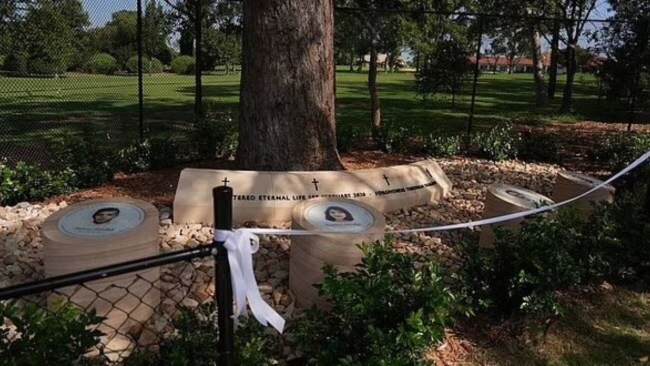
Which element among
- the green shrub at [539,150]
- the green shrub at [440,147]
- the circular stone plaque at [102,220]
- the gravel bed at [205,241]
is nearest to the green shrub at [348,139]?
the green shrub at [440,147]

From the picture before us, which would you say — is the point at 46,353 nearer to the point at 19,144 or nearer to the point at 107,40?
the point at 19,144

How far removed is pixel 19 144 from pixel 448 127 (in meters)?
9.45

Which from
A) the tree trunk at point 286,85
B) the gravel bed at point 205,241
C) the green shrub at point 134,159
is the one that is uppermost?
the tree trunk at point 286,85

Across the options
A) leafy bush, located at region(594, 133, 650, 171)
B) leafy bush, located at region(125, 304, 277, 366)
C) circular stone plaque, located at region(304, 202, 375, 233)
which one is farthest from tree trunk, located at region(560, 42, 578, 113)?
leafy bush, located at region(125, 304, 277, 366)

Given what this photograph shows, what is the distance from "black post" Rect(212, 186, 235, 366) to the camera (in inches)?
64.5

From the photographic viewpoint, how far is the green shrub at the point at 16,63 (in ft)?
27.5

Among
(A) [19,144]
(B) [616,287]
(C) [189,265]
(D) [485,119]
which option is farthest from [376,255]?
(D) [485,119]

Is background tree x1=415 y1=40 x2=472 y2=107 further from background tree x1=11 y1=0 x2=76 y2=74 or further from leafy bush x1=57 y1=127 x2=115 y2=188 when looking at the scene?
leafy bush x1=57 y1=127 x2=115 y2=188

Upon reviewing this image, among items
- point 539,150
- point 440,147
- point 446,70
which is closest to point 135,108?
point 446,70

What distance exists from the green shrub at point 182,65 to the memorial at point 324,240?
2635 cm

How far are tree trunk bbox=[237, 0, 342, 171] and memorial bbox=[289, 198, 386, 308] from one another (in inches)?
66.1

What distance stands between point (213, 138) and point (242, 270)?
5.59 m

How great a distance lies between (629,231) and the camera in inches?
163

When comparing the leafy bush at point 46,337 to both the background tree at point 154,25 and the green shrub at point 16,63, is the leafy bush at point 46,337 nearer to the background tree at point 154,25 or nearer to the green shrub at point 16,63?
the green shrub at point 16,63
